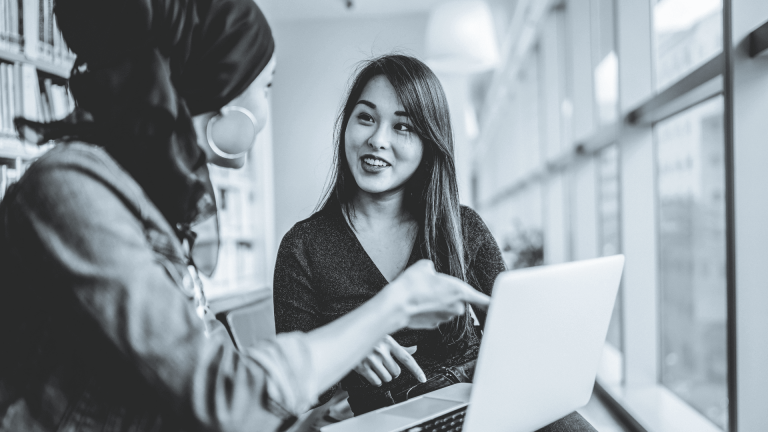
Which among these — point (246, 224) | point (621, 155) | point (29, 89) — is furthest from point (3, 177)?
point (621, 155)

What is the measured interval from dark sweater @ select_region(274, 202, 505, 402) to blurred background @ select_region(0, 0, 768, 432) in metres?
0.34

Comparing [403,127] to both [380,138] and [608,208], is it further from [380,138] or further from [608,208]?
[608,208]

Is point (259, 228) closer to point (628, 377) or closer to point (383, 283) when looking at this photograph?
point (628, 377)

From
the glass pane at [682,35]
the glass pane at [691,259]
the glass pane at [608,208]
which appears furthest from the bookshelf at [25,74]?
the glass pane at [608,208]

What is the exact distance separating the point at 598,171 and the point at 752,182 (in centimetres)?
237

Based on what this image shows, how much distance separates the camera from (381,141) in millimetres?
1269

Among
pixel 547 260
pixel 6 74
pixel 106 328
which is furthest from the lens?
pixel 547 260

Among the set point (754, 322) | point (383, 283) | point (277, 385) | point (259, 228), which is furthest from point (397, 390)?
point (259, 228)

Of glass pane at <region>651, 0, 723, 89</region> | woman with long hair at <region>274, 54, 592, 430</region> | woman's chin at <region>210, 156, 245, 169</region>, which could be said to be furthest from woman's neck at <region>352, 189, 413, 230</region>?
glass pane at <region>651, 0, 723, 89</region>

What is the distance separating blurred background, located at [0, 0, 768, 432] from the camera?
1.35 m

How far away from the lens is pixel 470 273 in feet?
4.37

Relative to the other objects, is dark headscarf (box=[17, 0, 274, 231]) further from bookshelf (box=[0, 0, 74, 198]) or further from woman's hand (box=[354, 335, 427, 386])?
bookshelf (box=[0, 0, 74, 198])

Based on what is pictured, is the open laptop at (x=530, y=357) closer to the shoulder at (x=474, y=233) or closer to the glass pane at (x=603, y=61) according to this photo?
the shoulder at (x=474, y=233)

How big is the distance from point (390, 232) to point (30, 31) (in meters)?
2.09
